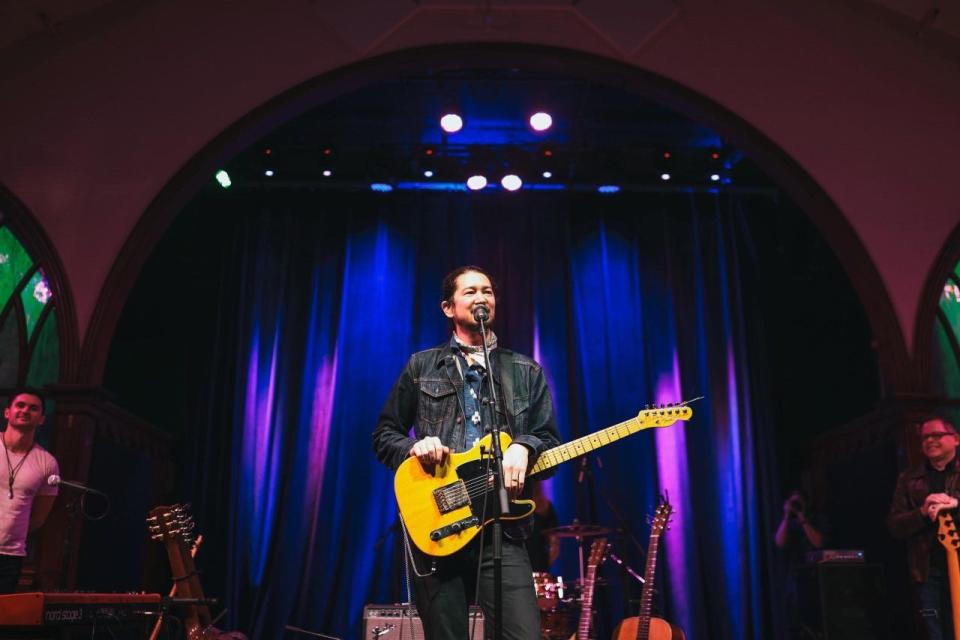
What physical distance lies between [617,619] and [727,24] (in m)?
5.31

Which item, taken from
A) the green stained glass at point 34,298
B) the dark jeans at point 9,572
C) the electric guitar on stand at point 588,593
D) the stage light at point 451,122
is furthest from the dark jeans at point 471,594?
the stage light at point 451,122

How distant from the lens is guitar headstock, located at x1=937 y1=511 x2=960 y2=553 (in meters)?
5.00

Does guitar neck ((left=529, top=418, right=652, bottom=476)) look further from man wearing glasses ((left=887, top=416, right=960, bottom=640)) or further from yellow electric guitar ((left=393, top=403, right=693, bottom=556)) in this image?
man wearing glasses ((left=887, top=416, right=960, bottom=640))

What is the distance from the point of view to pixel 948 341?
6.97m

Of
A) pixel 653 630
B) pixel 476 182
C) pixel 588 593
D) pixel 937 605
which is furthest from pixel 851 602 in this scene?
pixel 476 182

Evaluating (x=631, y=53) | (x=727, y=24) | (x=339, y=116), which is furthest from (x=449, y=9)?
(x=339, y=116)

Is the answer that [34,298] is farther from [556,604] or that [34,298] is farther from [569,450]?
[569,450]

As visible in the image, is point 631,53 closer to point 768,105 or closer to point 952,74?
point 768,105

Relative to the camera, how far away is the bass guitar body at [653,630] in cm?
656

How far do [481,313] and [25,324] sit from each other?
16.1 ft

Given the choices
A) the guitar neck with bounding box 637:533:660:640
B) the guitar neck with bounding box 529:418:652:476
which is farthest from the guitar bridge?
the guitar neck with bounding box 637:533:660:640

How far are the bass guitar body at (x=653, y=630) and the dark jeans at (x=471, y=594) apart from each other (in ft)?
12.6

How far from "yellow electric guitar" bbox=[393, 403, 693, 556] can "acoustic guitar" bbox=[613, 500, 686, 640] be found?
3645 millimetres

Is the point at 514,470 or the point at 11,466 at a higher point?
the point at 11,466
